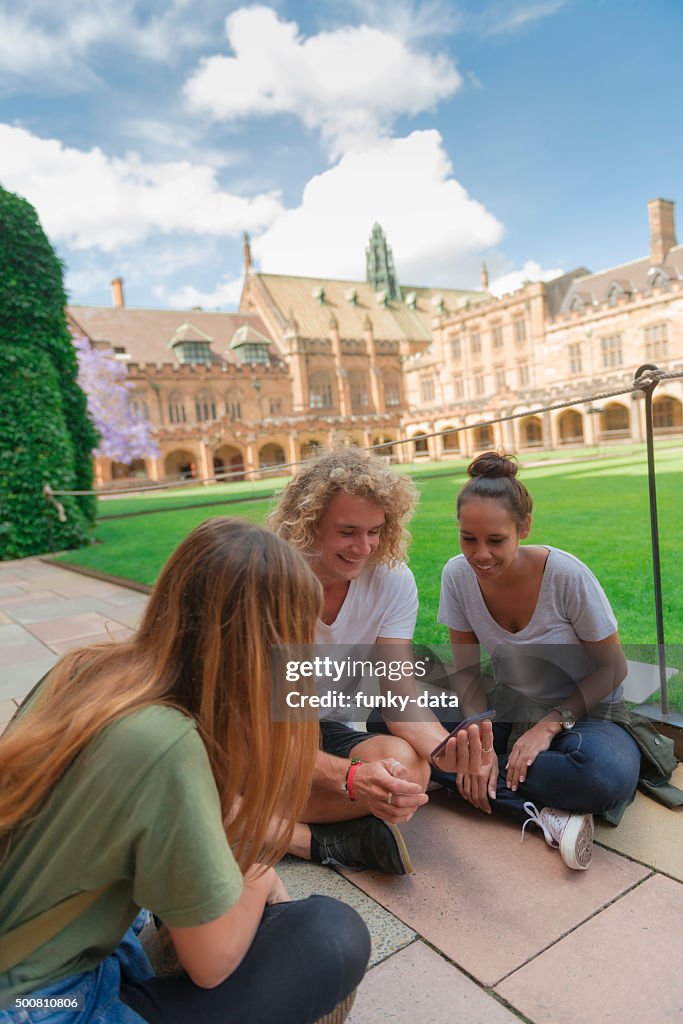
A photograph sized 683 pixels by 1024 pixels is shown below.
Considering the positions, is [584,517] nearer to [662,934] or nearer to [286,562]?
[662,934]

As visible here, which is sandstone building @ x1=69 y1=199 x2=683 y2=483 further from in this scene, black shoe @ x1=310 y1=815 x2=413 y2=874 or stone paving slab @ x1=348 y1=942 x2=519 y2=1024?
stone paving slab @ x1=348 y1=942 x2=519 y2=1024

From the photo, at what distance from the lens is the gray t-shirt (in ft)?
7.34

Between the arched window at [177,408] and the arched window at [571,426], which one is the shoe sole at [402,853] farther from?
the arched window at [177,408]

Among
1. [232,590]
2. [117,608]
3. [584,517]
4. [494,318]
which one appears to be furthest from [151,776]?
[494,318]

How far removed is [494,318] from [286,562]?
4881 centimetres

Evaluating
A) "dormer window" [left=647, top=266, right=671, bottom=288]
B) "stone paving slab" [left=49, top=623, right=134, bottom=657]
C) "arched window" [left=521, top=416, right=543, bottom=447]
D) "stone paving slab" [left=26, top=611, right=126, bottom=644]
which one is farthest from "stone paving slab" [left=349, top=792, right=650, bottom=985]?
"dormer window" [left=647, top=266, right=671, bottom=288]

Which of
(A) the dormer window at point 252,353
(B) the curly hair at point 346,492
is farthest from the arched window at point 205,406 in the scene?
(B) the curly hair at point 346,492

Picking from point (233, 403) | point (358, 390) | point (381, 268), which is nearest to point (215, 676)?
point (233, 403)

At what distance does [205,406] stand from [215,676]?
4674 centimetres

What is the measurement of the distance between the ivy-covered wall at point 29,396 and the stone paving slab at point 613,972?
10.6m

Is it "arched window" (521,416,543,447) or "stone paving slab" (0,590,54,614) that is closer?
"stone paving slab" (0,590,54,614)

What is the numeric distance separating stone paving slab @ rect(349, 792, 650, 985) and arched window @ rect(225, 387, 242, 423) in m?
46.0

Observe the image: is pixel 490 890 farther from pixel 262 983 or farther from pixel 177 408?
pixel 177 408

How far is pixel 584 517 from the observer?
8.87 meters
